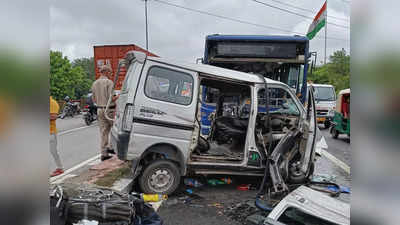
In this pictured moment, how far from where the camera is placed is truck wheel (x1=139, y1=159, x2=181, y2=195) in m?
4.04

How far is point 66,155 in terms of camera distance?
698 cm

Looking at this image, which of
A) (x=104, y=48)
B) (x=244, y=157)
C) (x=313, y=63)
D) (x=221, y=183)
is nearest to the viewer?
(x=244, y=157)

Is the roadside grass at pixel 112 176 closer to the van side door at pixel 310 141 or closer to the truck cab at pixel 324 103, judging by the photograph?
the van side door at pixel 310 141

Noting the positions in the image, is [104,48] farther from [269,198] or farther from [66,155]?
[269,198]

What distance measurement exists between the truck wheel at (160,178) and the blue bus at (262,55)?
2.54 meters

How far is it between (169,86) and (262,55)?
3732 mm

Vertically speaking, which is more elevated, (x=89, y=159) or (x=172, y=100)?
(x=172, y=100)

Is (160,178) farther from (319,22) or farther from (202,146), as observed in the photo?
(319,22)

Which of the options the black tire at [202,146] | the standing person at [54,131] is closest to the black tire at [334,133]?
the black tire at [202,146]

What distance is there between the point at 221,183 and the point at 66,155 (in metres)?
4.46

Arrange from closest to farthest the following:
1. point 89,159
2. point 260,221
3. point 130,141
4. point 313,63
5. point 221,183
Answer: point 260,221
point 130,141
point 221,183
point 89,159
point 313,63

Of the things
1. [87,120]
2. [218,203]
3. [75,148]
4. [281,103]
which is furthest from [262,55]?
[87,120]
